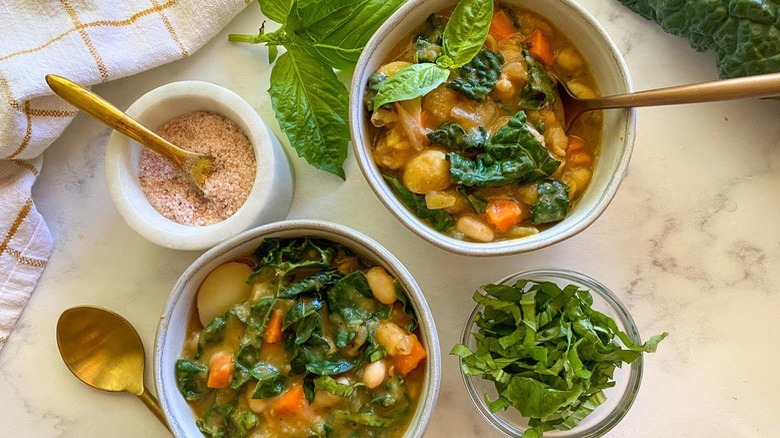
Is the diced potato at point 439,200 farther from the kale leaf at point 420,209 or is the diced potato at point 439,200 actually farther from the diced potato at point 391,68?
the diced potato at point 391,68

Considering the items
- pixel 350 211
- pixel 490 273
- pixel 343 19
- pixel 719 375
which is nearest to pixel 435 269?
pixel 490 273

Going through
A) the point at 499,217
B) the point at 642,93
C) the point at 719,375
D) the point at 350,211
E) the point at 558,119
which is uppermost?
the point at 642,93

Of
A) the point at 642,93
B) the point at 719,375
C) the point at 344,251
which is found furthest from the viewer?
the point at 719,375

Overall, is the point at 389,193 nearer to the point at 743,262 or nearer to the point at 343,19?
the point at 343,19

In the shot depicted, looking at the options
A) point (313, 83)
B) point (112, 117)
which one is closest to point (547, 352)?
point (313, 83)

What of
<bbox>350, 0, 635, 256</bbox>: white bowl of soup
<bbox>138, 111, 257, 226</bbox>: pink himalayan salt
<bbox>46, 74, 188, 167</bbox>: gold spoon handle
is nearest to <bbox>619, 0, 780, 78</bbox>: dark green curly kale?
<bbox>350, 0, 635, 256</bbox>: white bowl of soup

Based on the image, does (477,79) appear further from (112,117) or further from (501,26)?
(112,117)

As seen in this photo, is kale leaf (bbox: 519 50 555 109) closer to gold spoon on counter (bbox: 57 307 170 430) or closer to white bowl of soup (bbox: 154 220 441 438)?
white bowl of soup (bbox: 154 220 441 438)
